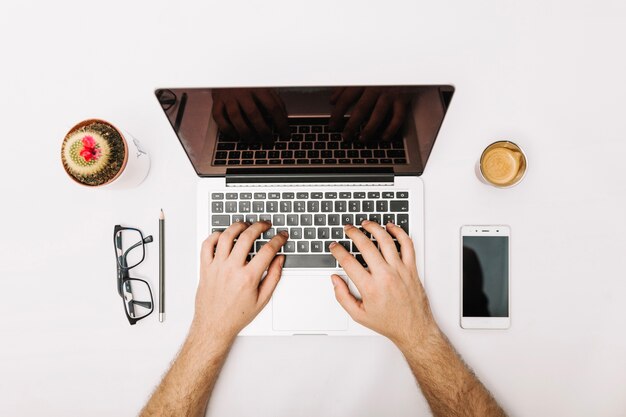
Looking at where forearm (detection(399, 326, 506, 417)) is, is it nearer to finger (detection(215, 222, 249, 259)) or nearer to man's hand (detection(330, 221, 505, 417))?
man's hand (detection(330, 221, 505, 417))

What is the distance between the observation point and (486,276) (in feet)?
2.89

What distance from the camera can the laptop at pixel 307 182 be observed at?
745 mm

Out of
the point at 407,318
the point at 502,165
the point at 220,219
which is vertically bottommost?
the point at 407,318

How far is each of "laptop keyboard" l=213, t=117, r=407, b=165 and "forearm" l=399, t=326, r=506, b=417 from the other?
1.33 ft

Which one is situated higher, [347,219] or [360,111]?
[360,111]

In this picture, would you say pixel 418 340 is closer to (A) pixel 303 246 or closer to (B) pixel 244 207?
(A) pixel 303 246

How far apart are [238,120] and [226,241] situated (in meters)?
0.27

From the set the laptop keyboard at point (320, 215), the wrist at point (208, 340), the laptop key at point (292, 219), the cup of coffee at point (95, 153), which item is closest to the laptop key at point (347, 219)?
the laptop keyboard at point (320, 215)

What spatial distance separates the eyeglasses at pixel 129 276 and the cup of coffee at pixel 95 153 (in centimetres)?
15

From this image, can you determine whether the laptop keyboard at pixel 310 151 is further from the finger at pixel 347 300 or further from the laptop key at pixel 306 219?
the finger at pixel 347 300

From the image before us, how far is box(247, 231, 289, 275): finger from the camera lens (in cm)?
84

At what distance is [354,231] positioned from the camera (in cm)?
84

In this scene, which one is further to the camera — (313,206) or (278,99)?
(313,206)

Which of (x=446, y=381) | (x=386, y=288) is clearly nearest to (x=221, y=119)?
(x=386, y=288)
